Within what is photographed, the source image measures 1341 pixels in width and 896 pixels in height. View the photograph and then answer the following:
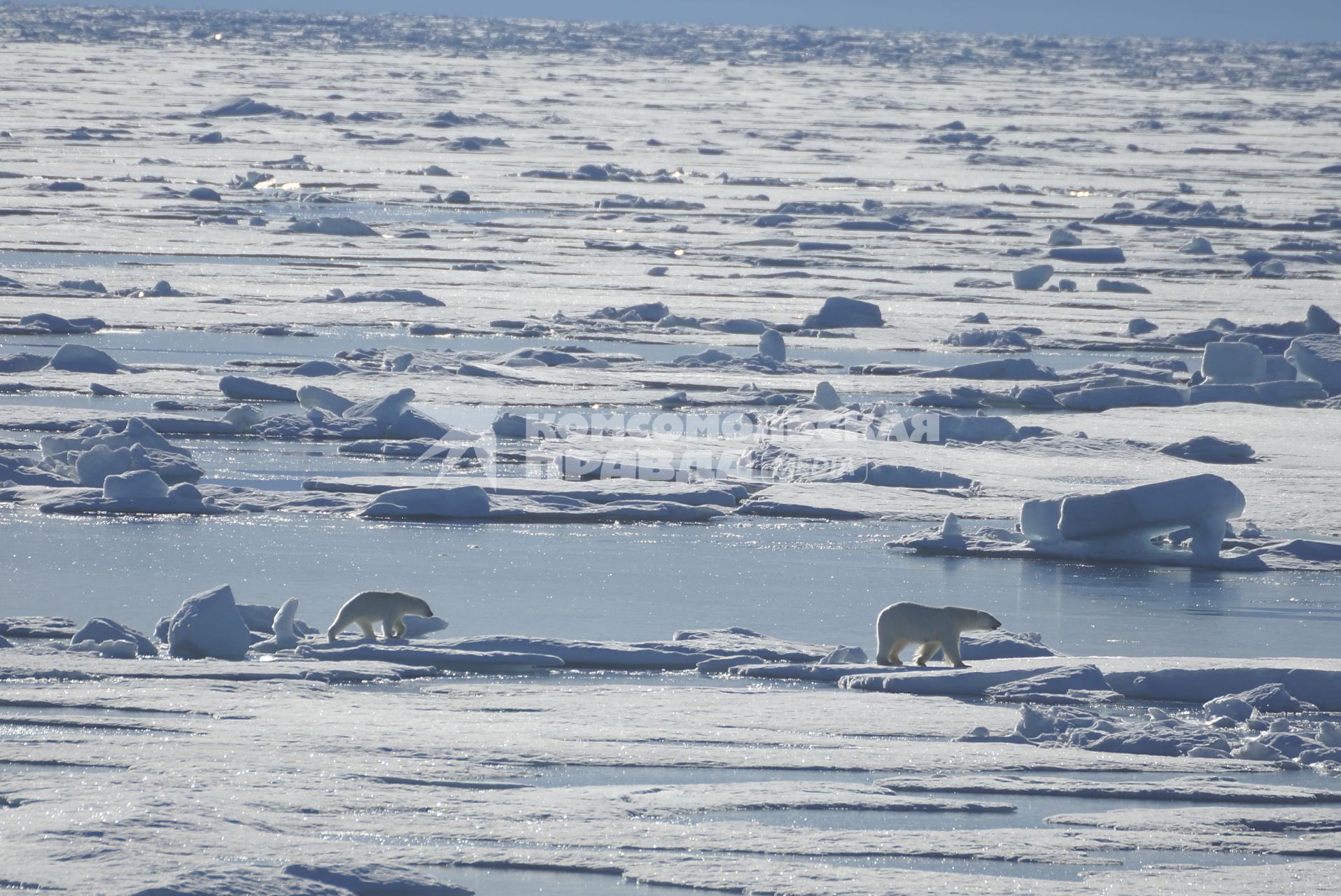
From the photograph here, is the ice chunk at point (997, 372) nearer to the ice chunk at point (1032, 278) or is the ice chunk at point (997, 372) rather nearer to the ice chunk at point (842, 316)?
the ice chunk at point (842, 316)

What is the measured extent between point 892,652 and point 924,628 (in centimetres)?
11

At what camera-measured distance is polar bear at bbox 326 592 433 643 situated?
533cm

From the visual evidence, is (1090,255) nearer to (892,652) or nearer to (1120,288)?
(1120,288)

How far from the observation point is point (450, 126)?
30.2 metres

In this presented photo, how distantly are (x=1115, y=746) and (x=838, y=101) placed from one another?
3568 centimetres

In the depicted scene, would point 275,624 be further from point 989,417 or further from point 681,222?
point 681,222

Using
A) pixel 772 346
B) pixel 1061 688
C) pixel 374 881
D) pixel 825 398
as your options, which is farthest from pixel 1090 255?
pixel 374 881

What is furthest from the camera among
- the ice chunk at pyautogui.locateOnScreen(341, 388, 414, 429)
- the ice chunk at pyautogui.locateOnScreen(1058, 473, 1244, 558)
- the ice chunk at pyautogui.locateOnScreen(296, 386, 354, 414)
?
the ice chunk at pyautogui.locateOnScreen(296, 386, 354, 414)

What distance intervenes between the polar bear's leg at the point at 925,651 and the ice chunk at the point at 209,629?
5.82ft

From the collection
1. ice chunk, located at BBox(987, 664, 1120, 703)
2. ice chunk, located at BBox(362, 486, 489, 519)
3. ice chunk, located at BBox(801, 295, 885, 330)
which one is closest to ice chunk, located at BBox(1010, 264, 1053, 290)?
ice chunk, located at BBox(801, 295, 885, 330)

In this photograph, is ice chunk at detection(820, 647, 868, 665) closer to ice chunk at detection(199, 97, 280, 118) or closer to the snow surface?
the snow surface

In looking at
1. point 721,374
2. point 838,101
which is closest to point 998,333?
point 721,374

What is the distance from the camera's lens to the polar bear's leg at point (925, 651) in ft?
17.4

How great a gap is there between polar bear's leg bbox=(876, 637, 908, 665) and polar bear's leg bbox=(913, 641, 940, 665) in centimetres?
5
